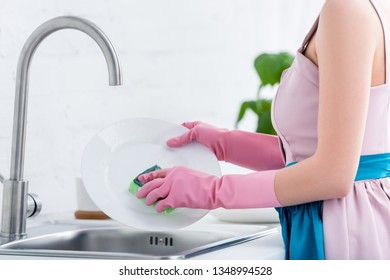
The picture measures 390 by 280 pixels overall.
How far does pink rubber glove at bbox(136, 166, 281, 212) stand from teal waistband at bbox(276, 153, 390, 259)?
2.9 inches

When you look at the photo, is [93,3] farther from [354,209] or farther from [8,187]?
[354,209]

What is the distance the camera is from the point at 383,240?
1311 millimetres

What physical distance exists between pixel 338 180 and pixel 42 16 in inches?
40.2

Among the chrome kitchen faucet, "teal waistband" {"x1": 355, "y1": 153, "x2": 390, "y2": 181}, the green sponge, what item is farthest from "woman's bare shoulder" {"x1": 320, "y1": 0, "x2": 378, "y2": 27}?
the chrome kitchen faucet

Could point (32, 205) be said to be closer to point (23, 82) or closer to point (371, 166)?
point (23, 82)

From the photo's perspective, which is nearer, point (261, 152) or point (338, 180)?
point (338, 180)

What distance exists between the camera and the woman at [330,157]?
1.22 m

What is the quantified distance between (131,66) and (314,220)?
3.52ft

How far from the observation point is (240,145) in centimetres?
159

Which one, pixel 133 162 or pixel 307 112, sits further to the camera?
pixel 133 162

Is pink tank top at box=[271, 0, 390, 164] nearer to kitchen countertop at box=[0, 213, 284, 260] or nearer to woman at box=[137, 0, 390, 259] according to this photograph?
woman at box=[137, 0, 390, 259]

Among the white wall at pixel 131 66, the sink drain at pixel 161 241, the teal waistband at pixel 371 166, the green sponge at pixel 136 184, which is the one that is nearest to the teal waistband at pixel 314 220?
the teal waistband at pixel 371 166

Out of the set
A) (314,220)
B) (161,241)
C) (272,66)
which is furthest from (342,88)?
(272,66)
